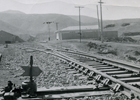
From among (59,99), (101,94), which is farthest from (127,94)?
(59,99)

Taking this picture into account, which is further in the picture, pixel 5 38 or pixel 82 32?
pixel 82 32

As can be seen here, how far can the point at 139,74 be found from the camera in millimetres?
8031

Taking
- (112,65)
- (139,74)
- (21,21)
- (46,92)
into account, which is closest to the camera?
(46,92)

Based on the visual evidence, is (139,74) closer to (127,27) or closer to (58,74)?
(58,74)

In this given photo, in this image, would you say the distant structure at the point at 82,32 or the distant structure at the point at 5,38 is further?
the distant structure at the point at 82,32

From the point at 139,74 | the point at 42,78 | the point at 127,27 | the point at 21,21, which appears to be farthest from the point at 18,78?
the point at 21,21

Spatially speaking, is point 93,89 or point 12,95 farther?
point 93,89

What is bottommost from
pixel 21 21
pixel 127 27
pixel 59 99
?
pixel 59 99

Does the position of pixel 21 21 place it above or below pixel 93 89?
above

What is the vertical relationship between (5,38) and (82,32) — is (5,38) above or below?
below

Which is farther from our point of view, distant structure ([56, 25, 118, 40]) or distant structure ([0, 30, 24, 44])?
distant structure ([56, 25, 118, 40])

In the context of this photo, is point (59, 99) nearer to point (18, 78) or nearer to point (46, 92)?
point (46, 92)

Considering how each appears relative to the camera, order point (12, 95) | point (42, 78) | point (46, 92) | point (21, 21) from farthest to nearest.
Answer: point (21, 21) < point (42, 78) < point (46, 92) < point (12, 95)

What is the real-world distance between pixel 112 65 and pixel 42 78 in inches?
139
